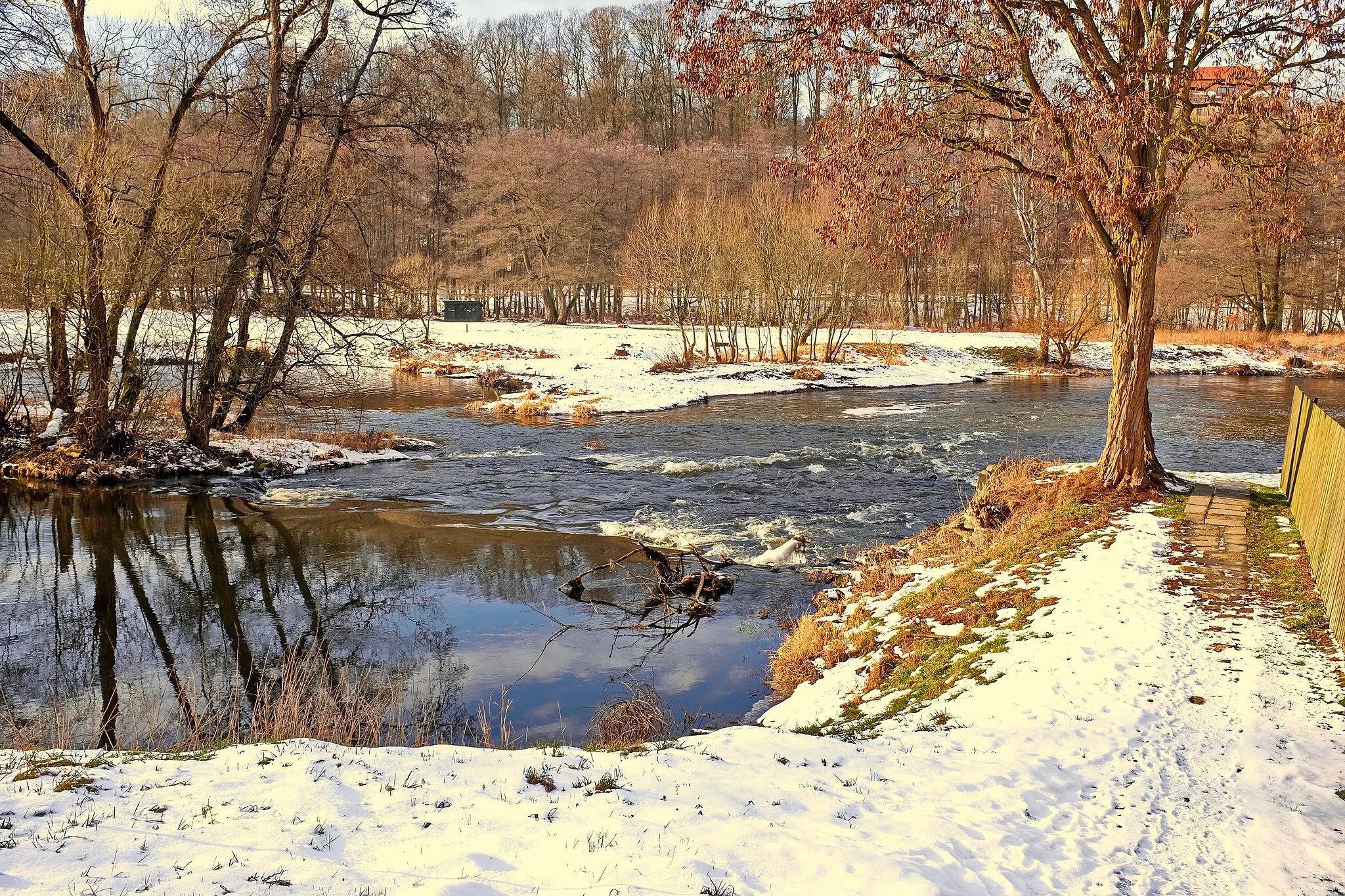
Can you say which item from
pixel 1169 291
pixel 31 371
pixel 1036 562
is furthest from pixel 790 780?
pixel 1169 291

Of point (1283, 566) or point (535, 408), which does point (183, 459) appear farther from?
point (1283, 566)

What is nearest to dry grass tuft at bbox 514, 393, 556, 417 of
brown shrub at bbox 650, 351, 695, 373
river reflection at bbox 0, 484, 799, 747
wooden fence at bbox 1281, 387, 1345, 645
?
brown shrub at bbox 650, 351, 695, 373

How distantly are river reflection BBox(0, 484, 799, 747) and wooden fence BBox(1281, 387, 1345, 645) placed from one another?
15.7 ft

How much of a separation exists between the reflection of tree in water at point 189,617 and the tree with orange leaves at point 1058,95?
24.2 ft

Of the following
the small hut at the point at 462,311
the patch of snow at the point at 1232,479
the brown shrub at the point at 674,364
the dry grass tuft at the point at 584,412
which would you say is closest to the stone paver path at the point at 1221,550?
the patch of snow at the point at 1232,479

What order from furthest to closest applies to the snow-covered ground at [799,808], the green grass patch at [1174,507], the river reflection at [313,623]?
the green grass patch at [1174,507] < the river reflection at [313,623] < the snow-covered ground at [799,808]

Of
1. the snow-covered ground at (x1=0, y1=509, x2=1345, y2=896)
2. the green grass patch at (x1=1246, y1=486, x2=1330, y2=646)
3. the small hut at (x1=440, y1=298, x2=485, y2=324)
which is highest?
the small hut at (x1=440, y1=298, x2=485, y2=324)

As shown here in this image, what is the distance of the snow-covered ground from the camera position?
419 cm

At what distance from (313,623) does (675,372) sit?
25.9 meters

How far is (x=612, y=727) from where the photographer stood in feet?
25.6

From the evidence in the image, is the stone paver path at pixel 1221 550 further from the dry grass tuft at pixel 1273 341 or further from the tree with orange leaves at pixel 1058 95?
the dry grass tuft at pixel 1273 341

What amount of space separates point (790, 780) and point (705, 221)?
31648mm

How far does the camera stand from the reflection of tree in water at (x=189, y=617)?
8.14 meters

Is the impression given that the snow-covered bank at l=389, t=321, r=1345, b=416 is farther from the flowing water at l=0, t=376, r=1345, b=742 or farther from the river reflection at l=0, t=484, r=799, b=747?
the river reflection at l=0, t=484, r=799, b=747
